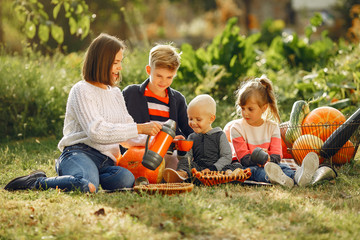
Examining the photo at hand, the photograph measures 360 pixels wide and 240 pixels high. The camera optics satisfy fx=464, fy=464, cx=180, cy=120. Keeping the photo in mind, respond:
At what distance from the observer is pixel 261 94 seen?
14.8ft

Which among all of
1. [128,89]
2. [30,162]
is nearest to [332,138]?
[128,89]

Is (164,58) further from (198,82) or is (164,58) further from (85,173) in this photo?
(198,82)

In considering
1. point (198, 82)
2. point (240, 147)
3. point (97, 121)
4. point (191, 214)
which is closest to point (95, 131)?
point (97, 121)

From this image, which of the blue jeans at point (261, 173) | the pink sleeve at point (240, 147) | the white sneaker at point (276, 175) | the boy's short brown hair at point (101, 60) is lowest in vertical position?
the blue jeans at point (261, 173)

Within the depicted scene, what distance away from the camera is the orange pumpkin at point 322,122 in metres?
4.93

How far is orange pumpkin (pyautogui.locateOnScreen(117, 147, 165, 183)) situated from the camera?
4.05 m

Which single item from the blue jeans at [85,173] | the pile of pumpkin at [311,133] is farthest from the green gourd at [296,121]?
the blue jeans at [85,173]

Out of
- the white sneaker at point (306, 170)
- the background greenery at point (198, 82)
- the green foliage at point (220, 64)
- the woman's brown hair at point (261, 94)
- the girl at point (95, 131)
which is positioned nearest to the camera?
the girl at point (95, 131)

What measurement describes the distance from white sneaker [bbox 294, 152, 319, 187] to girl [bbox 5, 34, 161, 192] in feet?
4.14

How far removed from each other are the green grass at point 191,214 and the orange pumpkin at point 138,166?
1.50 feet

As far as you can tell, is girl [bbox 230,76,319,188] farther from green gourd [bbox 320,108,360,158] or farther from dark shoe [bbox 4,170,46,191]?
dark shoe [bbox 4,170,46,191]

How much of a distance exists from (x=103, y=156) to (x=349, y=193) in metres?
2.04

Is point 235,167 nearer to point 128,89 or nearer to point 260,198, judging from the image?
point 260,198

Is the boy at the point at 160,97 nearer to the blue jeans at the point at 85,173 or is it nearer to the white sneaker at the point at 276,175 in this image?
the blue jeans at the point at 85,173
